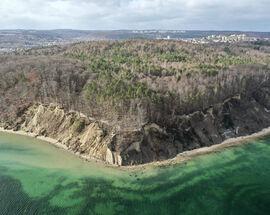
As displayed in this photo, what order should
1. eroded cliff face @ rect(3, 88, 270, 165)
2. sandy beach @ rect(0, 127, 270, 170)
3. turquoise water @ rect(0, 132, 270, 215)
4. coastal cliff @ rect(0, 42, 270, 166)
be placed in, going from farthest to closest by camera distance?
coastal cliff @ rect(0, 42, 270, 166) < eroded cliff face @ rect(3, 88, 270, 165) < sandy beach @ rect(0, 127, 270, 170) < turquoise water @ rect(0, 132, 270, 215)

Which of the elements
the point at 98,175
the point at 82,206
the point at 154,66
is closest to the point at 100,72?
the point at 154,66

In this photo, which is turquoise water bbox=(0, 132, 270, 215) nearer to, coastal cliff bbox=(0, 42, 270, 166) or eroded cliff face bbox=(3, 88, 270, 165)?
eroded cliff face bbox=(3, 88, 270, 165)

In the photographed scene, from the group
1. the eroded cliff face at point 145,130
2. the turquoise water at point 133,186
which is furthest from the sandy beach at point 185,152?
the turquoise water at point 133,186

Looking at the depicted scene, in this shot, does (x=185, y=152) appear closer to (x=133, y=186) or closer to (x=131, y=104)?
(x=131, y=104)

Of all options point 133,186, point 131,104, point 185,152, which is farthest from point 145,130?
point 133,186

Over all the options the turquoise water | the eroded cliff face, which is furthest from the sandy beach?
the turquoise water

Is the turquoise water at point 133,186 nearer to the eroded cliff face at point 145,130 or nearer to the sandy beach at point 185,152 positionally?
the sandy beach at point 185,152
